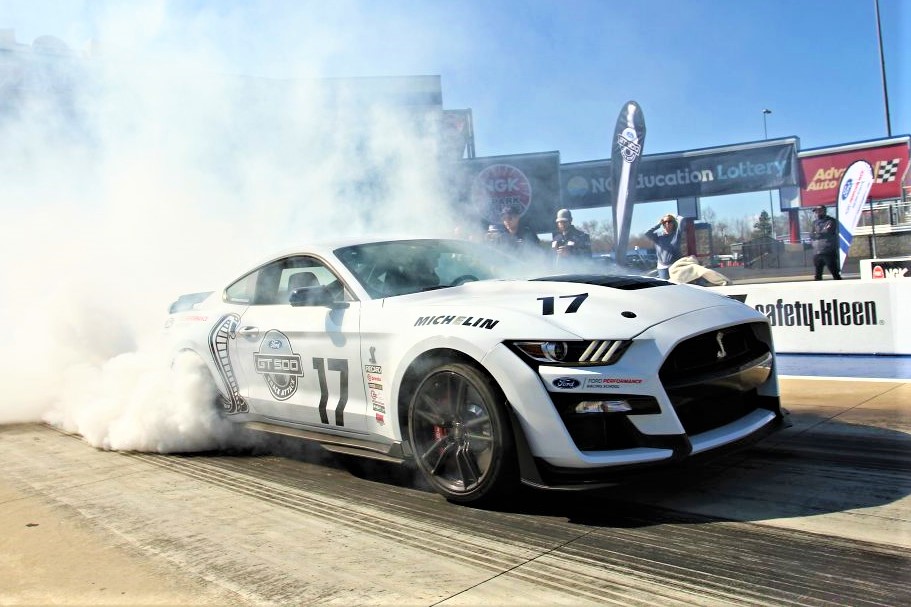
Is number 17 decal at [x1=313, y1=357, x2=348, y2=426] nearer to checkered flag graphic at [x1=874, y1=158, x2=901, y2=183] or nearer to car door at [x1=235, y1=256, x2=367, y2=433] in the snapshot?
car door at [x1=235, y1=256, x2=367, y2=433]

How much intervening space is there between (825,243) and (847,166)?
13.5 meters

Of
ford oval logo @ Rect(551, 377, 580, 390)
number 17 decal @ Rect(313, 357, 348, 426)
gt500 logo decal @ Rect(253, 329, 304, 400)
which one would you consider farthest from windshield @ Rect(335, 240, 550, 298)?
ford oval logo @ Rect(551, 377, 580, 390)

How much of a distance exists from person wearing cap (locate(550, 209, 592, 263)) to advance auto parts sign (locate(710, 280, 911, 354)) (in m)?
2.07

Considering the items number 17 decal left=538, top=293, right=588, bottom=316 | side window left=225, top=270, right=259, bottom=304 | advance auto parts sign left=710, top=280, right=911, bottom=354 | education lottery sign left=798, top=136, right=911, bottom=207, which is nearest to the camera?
number 17 decal left=538, top=293, right=588, bottom=316

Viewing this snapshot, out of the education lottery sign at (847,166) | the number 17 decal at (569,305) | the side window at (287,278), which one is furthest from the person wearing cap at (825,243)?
the education lottery sign at (847,166)

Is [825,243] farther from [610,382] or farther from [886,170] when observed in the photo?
[886,170]

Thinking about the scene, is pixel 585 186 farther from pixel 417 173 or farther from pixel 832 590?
pixel 832 590

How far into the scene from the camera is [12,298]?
29.0 feet

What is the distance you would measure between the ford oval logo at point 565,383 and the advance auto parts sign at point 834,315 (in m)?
5.53

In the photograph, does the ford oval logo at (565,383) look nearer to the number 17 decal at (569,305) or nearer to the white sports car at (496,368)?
the white sports car at (496,368)

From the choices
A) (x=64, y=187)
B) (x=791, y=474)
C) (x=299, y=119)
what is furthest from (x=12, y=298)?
(x=791, y=474)

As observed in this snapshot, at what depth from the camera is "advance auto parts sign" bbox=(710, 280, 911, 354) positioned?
7844mm

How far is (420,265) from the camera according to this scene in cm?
469

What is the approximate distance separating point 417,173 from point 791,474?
31.3ft
